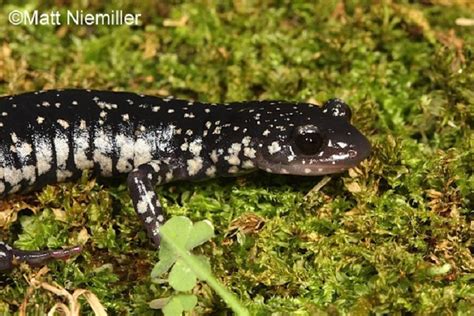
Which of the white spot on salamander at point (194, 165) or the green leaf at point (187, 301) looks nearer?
the green leaf at point (187, 301)

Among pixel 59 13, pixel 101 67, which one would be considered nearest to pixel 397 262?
pixel 101 67

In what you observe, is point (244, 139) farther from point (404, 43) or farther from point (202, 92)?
point (404, 43)

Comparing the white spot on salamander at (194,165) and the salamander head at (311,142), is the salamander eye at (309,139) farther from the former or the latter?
the white spot on salamander at (194,165)

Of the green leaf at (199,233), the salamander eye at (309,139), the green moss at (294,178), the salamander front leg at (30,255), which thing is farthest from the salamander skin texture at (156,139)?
the green leaf at (199,233)

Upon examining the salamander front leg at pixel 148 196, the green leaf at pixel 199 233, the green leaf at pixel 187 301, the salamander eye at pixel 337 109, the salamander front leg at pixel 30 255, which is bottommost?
the salamander front leg at pixel 30 255

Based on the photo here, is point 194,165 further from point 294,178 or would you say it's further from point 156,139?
point 294,178
